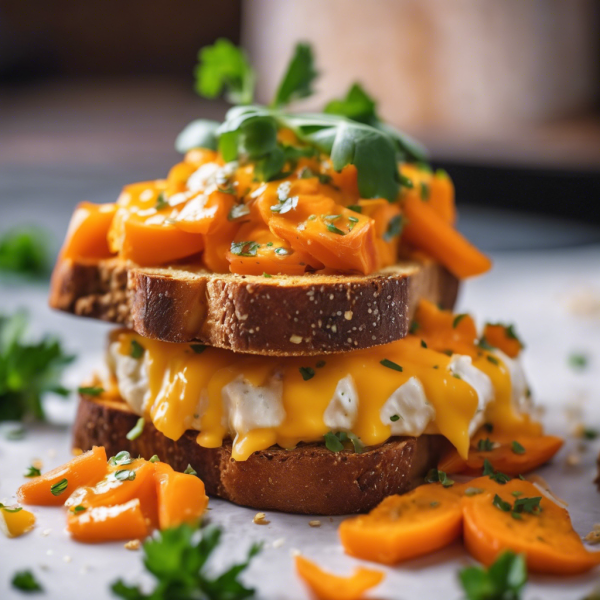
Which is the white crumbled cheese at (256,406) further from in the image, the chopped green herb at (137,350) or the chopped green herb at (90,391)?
the chopped green herb at (90,391)

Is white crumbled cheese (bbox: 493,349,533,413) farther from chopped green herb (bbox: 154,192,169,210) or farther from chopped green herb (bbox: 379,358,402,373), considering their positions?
chopped green herb (bbox: 154,192,169,210)

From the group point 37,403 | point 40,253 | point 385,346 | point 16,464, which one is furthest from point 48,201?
point 385,346

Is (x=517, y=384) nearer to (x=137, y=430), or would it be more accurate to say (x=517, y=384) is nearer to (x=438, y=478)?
(x=438, y=478)

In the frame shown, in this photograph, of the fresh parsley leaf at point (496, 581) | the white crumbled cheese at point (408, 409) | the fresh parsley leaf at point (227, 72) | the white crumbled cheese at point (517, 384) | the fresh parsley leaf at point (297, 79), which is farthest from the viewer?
the fresh parsley leaf at point (227, 72)

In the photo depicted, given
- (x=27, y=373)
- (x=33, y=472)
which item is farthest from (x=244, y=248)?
(x=27, y=373)

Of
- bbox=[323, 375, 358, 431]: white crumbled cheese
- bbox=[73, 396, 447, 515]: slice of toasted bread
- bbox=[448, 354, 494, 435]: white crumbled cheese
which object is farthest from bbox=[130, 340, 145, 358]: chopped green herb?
bbox=[448, 354, 494, 435]: white crumbled cheese

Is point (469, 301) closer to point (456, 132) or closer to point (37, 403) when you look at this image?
point (37, 403)

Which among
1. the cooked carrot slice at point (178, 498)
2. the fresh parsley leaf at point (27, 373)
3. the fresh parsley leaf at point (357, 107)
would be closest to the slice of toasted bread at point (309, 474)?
A: the cooked carrot slice at point (178, 498)
